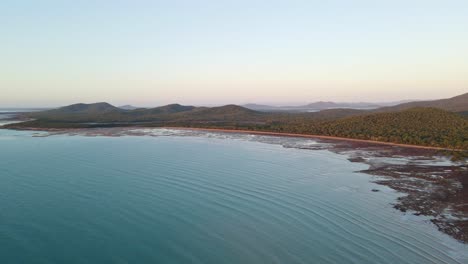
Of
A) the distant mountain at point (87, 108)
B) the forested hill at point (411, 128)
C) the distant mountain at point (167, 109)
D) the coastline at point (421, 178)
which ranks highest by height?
the distant mountain at point (87, 108)

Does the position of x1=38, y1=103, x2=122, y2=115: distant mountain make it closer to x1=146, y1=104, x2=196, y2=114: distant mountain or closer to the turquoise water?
x1=146, y1=104, x2=196, y2=114: distant mountain

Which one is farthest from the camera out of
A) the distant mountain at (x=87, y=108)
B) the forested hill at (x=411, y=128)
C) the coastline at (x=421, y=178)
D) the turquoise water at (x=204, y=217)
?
the distant mountain at (x=87, y=108)

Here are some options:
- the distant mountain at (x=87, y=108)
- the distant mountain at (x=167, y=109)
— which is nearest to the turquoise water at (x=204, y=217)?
the distant mountain at (x=167, y=109)

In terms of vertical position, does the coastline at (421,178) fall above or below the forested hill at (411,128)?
below

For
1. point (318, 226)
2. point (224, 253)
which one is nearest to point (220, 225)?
point (224, 253)

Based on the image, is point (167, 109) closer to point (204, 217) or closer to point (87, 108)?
point (87, 108)

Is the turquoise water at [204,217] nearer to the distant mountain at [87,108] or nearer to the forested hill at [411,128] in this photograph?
the forested hill at [411,128]

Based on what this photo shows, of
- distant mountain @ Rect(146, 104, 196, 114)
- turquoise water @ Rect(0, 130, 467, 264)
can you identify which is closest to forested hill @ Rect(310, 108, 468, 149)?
turquoise water @ Rect(0, 130, 467, 264)

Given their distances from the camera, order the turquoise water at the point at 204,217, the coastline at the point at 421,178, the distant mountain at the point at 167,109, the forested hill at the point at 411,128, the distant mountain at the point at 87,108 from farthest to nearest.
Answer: the distant mountain at the point at 87,108 < the distant mountain at the point at 167,109 < the forested hill at the point at 411,128 < the coastline at the point at 421,178 < the turquoise water at the point at 204,217
